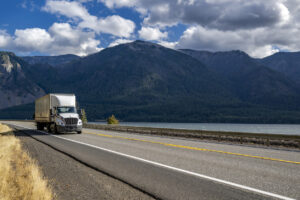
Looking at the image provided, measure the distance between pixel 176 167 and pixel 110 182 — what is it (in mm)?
2412

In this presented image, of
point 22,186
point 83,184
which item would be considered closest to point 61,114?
point 83,184

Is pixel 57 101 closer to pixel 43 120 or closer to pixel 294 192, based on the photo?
pixel 43 120

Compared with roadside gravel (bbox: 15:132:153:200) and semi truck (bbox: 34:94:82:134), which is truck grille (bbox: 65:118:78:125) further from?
roadside gravel (bbox: 15:132:153:200)

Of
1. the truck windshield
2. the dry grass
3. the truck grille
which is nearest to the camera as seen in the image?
the dry grass

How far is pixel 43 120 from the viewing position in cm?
2823

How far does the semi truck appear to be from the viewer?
24531mm

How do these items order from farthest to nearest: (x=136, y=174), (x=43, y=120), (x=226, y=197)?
(x=43, y=120)
(x=136, y=174)
(x=226, y=197)

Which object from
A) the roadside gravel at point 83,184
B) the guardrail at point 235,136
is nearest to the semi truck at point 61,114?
the guardrail at point 235,136

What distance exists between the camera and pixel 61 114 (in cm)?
2486

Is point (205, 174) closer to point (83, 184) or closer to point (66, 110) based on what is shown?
point (83, 184)

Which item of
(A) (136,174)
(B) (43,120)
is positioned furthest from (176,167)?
(B) (43,120)

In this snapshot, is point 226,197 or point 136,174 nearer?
point 226,197

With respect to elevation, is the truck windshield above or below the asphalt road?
above

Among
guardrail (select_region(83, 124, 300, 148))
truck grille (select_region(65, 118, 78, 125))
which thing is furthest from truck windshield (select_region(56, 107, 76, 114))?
guardrail (select_region(83, 124, 300, 148))
